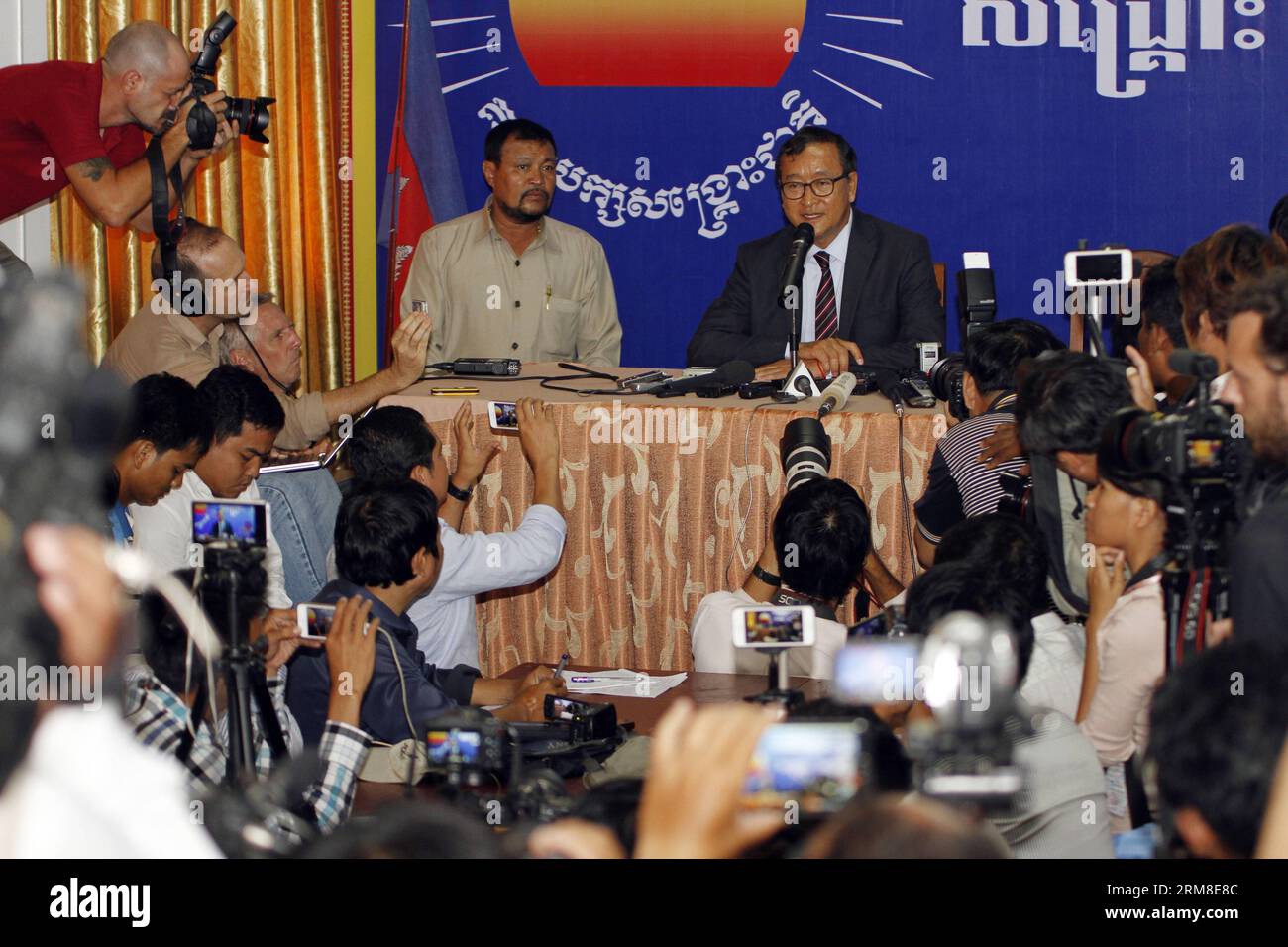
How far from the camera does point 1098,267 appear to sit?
8.87ft

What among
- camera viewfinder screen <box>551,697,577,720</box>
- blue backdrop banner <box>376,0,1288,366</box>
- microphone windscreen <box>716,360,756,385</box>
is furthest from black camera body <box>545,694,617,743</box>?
blue backdrop banner <box>376,0,1288,366</box>

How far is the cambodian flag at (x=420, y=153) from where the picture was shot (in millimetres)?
5055

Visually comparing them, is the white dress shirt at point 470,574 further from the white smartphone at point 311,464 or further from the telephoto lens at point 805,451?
the telephoto lens at point 805,451

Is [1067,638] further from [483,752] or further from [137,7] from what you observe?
[137,7]

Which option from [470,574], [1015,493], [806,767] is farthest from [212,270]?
[806,767]

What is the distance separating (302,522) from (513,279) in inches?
66.9

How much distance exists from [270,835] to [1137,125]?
445cm

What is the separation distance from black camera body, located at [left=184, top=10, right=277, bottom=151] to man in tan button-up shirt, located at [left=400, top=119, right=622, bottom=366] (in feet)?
3.75

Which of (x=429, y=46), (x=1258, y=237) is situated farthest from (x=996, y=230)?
A: (x=1258, y=237)

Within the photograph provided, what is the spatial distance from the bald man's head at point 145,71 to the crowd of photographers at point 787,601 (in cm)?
35

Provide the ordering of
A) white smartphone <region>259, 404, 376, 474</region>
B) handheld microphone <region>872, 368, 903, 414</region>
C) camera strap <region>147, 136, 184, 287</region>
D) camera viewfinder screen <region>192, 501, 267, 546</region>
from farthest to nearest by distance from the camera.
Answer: handheld microphone <region>872, 368, 903, 414</region>, camera strap <region>147, 136, 184, 287</region>, white smartphone <region>259, 404, 376, 474</region>, camera viewfinder screen <region>192, 501, 267, 546</region>

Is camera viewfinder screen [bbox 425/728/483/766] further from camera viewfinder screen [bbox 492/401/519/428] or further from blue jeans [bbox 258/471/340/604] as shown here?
camera viewfinder screen [bbox 492/401/519/428]

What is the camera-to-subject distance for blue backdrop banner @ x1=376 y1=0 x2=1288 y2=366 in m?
4.87

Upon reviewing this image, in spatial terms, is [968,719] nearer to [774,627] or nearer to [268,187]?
[774,627]
